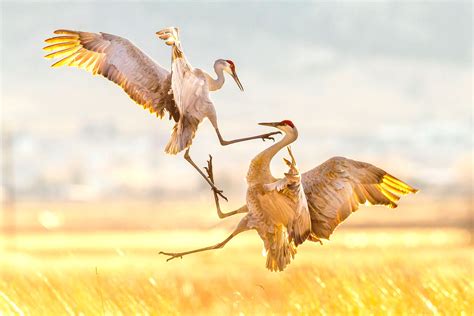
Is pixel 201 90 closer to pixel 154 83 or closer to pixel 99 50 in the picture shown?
pixel 154 83

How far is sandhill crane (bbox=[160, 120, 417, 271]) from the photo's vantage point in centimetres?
1038

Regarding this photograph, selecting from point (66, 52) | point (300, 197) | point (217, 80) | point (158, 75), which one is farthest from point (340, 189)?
point (66, 52)

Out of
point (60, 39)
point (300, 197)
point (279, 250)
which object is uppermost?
point (60, 39)

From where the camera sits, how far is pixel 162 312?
451 inches

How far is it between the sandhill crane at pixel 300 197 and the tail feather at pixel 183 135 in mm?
472

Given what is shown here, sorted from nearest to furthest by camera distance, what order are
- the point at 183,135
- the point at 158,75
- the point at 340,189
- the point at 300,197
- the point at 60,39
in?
the point at 300,197, the point at 183,135, the point at 340,189, the point at 158,75, the point at 60,39

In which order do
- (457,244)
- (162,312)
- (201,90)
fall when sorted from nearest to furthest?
1. (201,90)
2. (162,312)
3. (457,244)

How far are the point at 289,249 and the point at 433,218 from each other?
72356 millimetres

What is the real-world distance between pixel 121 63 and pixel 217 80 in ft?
4.40

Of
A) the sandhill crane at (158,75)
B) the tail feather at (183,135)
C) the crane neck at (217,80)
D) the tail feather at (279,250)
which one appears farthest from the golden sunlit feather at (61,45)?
the tail feather at (279,250)

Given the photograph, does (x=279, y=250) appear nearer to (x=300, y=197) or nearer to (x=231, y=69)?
(x=300, y=197)

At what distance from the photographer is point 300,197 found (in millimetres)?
10297

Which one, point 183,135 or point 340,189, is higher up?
point 183,135

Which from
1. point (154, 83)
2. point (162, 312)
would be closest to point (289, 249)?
point (162, 312)
